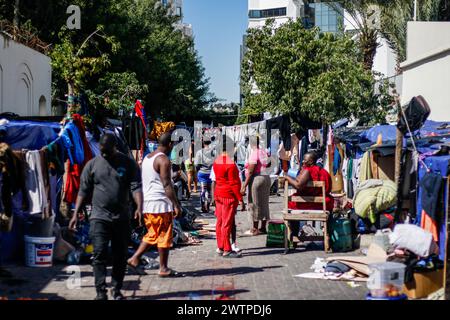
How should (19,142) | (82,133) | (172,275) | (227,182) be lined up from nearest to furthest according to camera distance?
(172,275) → (19,142) → (227,182) → (82,133)

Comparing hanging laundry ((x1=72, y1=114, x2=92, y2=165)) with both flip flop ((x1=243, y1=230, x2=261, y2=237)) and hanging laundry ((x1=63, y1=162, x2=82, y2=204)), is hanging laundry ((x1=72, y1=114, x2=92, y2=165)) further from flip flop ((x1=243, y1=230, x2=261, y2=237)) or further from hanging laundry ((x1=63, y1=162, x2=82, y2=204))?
flip flop ((x1=243, y1=230, x2=261, y2=237))

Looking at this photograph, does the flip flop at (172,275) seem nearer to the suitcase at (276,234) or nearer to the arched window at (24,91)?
the suitcase at (276,234)

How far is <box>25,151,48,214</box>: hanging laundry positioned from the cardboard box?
5580 mm

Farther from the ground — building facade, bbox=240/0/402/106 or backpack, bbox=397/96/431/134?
building facade, bbox=240/0/402/106

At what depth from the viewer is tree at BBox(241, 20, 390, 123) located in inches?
1003

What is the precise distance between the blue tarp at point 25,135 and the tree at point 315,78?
50.8 feet

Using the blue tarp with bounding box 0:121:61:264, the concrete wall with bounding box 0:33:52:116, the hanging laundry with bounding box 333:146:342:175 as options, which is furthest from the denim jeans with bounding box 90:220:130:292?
the hanging laundry with bounding box 333:146:342:175

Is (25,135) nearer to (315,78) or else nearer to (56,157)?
(56,157)

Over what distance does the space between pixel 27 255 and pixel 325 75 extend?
56.3 feet

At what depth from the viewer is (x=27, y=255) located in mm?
10594

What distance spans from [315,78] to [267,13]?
8566 centimetres

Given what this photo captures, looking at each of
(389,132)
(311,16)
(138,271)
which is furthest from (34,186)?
(311,16)

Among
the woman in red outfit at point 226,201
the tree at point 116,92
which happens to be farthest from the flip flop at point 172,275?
the tree at point 116,92

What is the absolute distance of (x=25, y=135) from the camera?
1139cm
